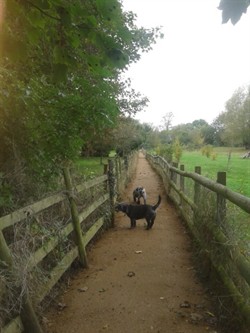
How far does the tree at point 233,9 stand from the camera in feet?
6.45

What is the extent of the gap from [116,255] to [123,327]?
253 cm

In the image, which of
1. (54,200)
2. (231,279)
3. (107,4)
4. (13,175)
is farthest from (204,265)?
(107,4)

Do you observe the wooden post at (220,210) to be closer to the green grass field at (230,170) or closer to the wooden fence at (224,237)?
the wooden fence at (224,237)

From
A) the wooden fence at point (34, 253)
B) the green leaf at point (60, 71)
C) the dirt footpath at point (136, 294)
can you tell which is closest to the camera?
the green leaf at point (60, 71)

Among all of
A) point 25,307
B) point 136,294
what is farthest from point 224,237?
point 25,307

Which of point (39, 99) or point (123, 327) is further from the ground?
point (39, 99)

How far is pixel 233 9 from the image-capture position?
1.99 m

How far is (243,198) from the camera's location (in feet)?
11.3

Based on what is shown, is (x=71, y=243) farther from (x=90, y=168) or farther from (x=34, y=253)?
(x=90, y=168)

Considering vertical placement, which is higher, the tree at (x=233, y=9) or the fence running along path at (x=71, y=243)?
the tree at (x=233, y=9)

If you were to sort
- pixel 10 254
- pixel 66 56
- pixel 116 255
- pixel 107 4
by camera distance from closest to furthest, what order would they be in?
pixel 107 4, pixel 66 56, pixel 10 254, pixel 116 255

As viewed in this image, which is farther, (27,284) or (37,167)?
(37,167)

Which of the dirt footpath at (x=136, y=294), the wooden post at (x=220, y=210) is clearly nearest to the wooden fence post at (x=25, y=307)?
the dirt footpath at (x=136, y=294)

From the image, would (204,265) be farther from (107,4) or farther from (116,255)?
(107,4)
